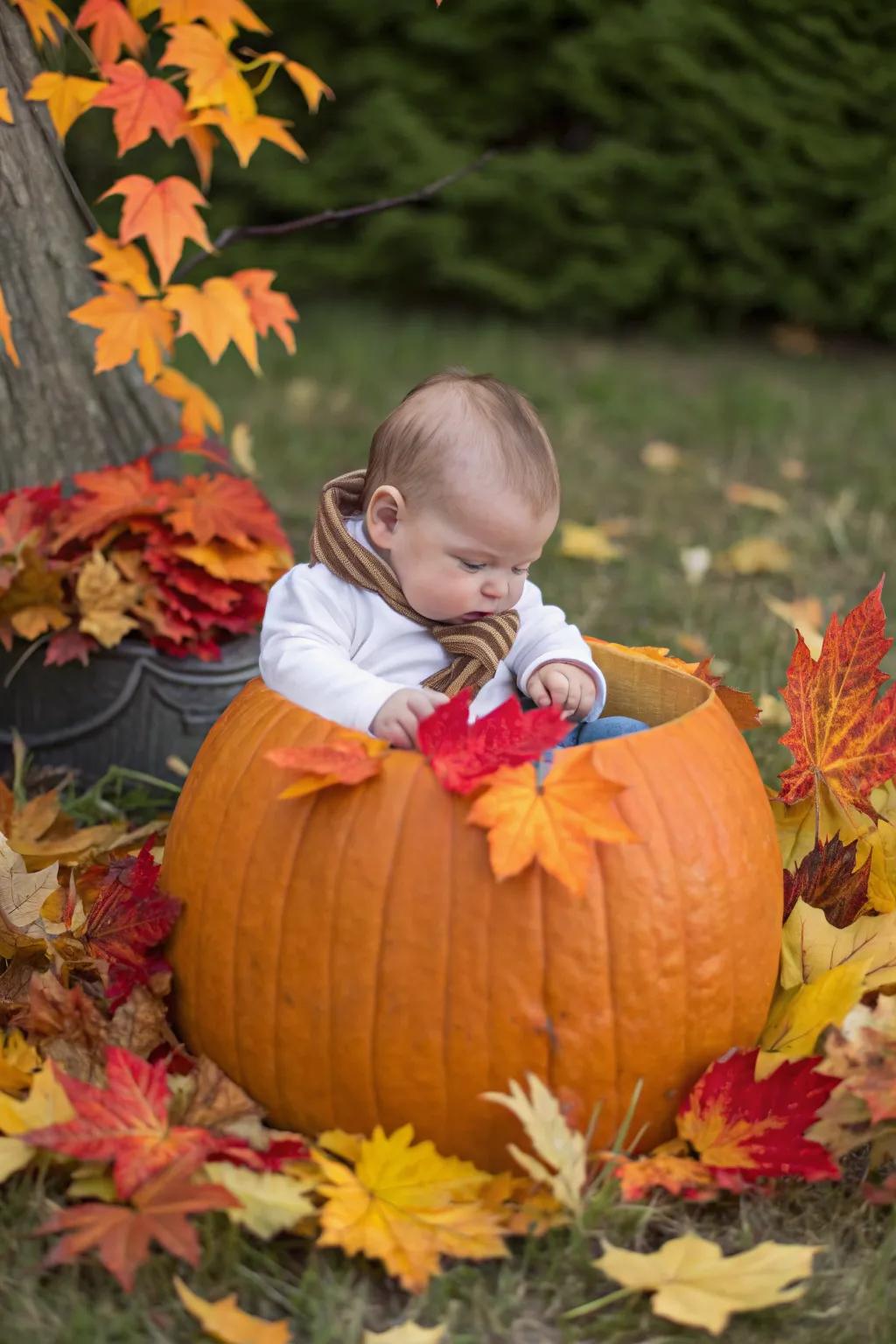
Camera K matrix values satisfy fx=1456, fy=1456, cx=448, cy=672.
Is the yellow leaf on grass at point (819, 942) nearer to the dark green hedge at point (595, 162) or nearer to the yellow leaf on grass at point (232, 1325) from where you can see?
the yellow leaf on grass at point (232, 1325)

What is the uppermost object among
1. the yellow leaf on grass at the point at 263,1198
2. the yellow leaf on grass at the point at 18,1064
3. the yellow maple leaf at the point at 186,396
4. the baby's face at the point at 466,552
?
the baby's face at the point at 466,552

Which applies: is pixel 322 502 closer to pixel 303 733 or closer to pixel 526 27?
pixel 303 733

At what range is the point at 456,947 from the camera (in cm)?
156

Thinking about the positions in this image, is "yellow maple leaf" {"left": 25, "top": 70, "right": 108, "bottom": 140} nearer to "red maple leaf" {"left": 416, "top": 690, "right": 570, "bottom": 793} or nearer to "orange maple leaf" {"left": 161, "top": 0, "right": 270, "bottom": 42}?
"orange maple leaf" {"left": 161, "top": 0, "right": 270, "bottom": 42}

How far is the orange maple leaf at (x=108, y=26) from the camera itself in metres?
2.55

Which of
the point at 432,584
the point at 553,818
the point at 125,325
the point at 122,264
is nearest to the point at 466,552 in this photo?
the point at 432,584

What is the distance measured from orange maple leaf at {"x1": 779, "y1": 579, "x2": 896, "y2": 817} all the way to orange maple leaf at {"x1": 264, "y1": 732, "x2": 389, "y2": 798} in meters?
0.66

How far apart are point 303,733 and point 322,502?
1.40 ft

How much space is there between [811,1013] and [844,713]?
1.42ft

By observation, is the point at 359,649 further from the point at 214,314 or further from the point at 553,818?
the point at 214,314

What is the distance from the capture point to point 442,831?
157 cm

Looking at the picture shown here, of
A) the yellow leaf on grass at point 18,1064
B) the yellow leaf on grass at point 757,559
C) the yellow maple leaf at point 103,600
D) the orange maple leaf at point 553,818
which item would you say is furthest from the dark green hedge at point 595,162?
the yellow leaf on grass at point 18,1064

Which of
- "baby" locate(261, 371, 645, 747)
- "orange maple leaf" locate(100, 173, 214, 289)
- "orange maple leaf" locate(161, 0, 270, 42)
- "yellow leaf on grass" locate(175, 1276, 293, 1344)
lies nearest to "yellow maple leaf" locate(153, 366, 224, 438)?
"orange maple leaf" locate(100, 173, 214, 289)

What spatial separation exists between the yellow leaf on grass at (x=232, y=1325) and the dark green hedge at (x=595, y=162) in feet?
16.2
